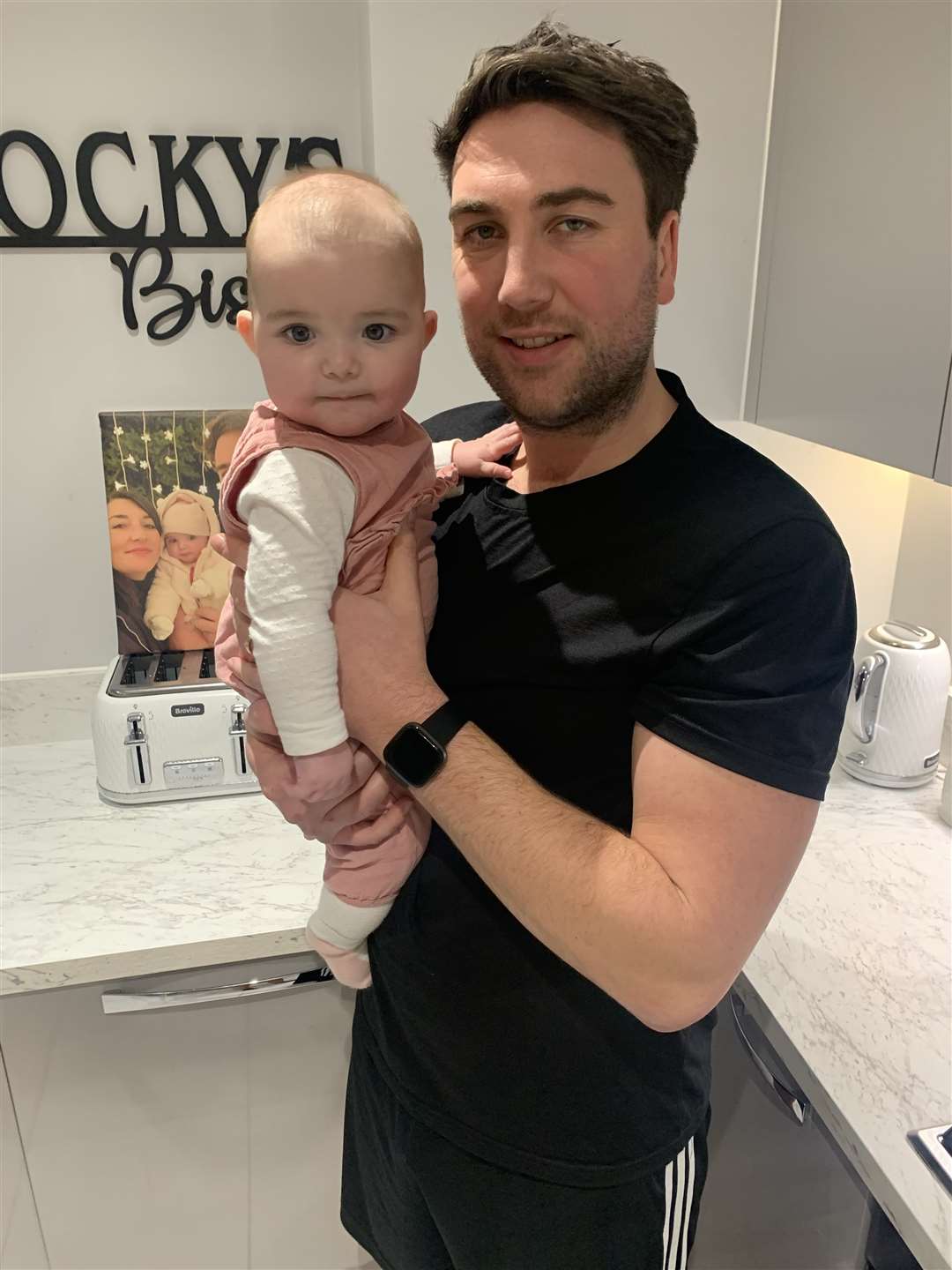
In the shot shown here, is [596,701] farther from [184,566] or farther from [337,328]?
[184,566]

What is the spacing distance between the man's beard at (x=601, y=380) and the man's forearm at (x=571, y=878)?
1.13 ft

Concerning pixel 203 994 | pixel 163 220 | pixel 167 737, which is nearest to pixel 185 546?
pixel 167 737

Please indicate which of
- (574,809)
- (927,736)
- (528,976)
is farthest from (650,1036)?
(927,736)

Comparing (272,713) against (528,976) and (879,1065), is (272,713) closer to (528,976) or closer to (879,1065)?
(528,976)

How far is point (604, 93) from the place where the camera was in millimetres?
928

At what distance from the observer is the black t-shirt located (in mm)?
851

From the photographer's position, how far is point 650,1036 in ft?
3.40

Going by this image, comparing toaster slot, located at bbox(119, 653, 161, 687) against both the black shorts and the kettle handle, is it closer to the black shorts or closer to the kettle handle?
the black shorts

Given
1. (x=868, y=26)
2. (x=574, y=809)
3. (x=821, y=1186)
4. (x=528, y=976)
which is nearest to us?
(x=574, y=809)

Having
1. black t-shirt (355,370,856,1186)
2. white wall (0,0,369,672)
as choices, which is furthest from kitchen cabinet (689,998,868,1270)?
white wall (0,0,369,672)

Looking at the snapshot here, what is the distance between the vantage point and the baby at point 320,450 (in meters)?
0.92

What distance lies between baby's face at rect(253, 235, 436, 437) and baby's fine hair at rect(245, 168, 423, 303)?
12 millimetres

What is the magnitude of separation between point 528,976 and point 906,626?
1097mm

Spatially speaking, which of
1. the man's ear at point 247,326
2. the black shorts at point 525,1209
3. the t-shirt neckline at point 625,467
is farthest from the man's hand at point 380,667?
the black shorts at point 525,1209
